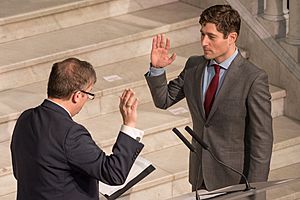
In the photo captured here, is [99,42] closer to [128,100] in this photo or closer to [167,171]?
[167,171]

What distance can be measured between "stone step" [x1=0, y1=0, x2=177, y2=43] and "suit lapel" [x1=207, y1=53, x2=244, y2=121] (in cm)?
A: 297

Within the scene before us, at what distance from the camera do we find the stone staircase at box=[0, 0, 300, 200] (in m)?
6.86

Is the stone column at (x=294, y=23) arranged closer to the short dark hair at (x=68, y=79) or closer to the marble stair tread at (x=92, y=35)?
the marble stair tread at (x=92, y=35)

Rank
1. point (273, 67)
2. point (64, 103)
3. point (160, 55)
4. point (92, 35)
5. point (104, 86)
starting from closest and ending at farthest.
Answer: point (64, 103) < point (160, 55) < point (104, 86) < point (273, 67) < point (92, 35)

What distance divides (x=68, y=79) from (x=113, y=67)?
333cm

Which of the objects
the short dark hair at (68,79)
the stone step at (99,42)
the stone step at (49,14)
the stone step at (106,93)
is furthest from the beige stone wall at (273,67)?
the short dark hair at (68,79)

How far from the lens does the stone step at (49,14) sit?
7.77 meters

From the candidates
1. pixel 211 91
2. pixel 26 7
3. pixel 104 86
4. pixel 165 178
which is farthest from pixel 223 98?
pixel 26 7

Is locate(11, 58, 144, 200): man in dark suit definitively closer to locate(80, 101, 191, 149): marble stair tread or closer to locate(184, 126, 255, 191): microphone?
locate(184, 126, 255, 191): microphone

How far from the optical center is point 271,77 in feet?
25.7

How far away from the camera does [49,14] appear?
7906 millimetres

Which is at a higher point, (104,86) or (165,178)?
(104,86)

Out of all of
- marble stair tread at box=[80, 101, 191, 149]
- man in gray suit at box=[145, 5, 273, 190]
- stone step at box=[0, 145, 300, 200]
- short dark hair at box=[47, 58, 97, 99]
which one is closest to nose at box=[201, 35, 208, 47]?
man in gray suit at box=[145, 5, 273, 190]

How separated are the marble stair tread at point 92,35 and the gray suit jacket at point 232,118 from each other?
2.32 metres
